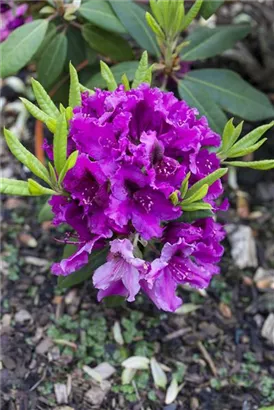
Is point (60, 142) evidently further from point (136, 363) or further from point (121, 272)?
point (136, 363)

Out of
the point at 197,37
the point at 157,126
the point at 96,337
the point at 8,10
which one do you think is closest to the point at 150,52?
the point at 197,37

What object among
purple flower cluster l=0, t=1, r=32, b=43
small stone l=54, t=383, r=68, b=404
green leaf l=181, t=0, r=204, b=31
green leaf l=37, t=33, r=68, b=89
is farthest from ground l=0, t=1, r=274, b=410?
green leaf l=181, t=0, r=204, b=31

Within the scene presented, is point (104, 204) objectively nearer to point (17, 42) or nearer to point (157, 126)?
point (157, 126)

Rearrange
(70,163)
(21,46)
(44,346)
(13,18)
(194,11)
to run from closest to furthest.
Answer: (70,163) < (194,11) < (21,46) < (44,346) < (13,18)

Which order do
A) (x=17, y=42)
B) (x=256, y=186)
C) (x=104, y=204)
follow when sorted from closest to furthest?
(x=104, y=204) → (x=17, y=42) → (x=256, y=186)

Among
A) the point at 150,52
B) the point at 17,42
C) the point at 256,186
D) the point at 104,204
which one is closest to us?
the point at 104,204

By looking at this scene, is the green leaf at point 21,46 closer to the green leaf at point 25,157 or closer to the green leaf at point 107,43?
the green leaf at point 107,43

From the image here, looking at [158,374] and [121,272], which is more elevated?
[121,272]

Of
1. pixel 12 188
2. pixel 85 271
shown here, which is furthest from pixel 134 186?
pixel 85 271
